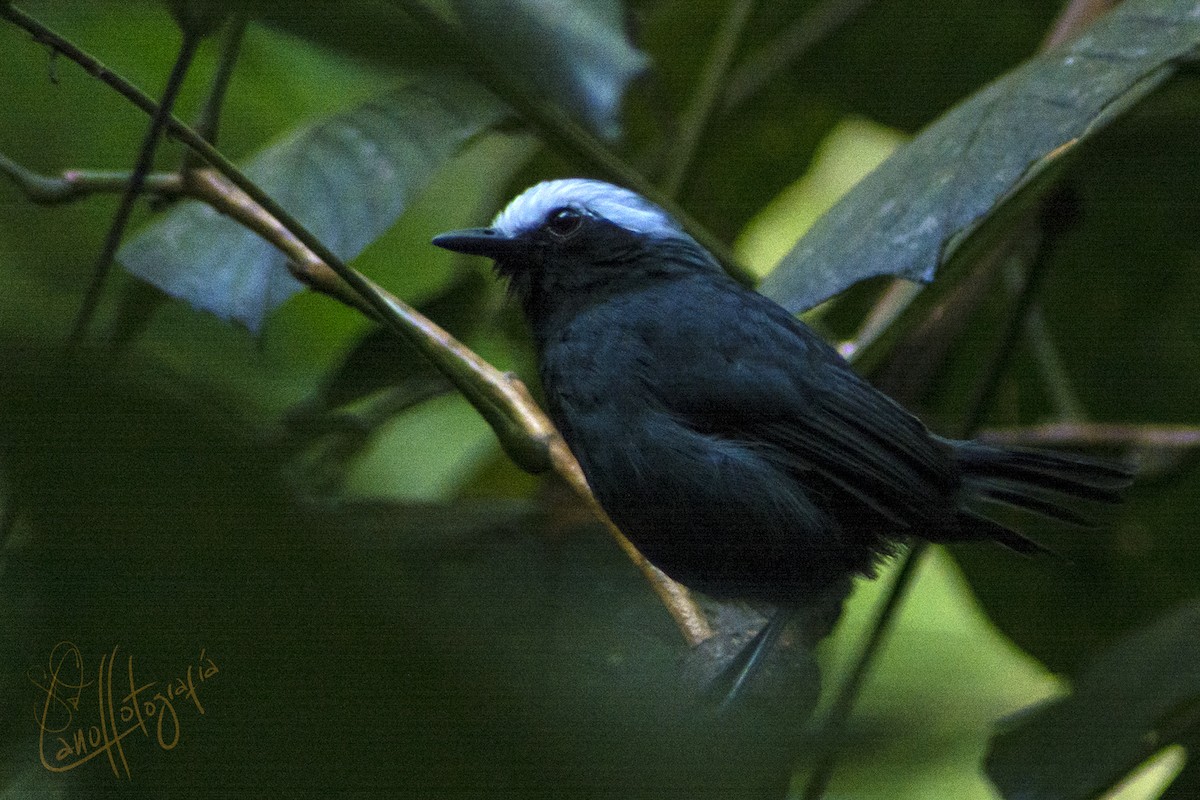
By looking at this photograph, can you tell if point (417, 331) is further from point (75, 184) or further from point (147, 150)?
point (75, 184)

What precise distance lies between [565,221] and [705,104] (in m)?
0.66

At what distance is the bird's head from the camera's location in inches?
103

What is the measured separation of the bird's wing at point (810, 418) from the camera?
7.61 ft

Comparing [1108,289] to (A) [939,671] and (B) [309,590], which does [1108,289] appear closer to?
(A) [939,671]

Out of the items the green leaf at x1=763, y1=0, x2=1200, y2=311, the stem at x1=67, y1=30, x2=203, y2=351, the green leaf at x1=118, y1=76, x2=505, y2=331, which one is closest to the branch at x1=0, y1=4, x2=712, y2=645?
the stem at x1=67, y1=30, x2=203, y2=351

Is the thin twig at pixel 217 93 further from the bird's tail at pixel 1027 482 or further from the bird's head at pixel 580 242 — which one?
the bird's tail at pixel 1027 482

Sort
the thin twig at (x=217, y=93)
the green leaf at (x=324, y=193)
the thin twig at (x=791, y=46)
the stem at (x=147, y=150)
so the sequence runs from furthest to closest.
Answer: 1. the thin twig at (x=791, y=46)
2. the green leaf at (x=324, y=193)
3. the thin twig at (x=217, y=93)
4. the stem at (x=147, y=150)

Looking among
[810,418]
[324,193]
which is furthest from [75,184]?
[810,418]

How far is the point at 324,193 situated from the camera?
8.17 feet

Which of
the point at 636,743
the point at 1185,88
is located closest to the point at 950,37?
the point at 1185,88

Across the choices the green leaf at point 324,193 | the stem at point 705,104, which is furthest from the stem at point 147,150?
the stem at point 705,104

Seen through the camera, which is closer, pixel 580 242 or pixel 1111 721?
pixel 1111 721

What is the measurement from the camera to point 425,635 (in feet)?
1.61

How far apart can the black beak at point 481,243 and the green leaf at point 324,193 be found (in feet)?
0.40
